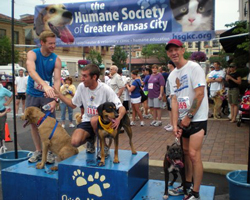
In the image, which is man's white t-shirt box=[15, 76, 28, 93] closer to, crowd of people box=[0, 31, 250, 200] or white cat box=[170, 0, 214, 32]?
white cat box=[170, 0, 214, 32]

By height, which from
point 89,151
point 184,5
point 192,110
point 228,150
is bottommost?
point 228,150

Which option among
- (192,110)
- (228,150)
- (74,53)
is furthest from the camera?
(74,53)

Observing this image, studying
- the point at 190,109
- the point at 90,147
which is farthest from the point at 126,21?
the point at 190,109

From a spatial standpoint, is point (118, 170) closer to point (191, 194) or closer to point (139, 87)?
point (191, 194)

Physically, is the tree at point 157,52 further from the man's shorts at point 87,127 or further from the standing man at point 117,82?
the man's shorts at point 87,127

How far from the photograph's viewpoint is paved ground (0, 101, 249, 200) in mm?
4812

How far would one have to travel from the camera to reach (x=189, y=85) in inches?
126

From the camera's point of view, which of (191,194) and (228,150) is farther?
(228,150)

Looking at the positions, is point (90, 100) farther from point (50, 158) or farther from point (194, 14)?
point (194, 14)

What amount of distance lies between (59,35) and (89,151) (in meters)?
5.08

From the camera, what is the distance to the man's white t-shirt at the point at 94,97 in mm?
3842

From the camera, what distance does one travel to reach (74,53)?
43.1 metres

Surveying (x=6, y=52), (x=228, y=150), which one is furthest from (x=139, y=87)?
(x=6, y=52)

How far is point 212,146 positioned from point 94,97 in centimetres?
378
